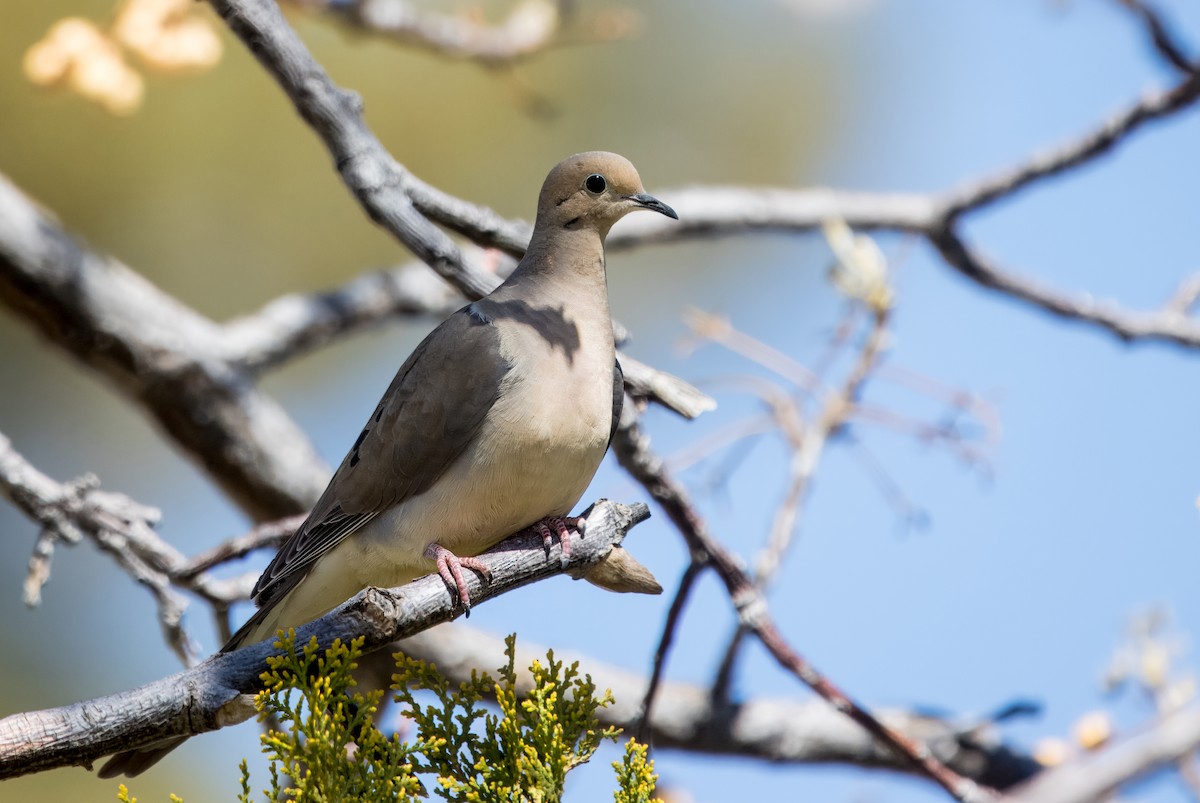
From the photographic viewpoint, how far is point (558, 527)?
2.44 m

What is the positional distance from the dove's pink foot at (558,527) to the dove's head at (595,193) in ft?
2.41

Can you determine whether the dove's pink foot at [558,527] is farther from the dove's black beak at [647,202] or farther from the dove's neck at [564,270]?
the dove's black beak at [647,202]

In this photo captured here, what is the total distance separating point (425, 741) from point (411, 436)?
89 centimetres

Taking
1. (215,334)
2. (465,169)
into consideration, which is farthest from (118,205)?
(215,334)

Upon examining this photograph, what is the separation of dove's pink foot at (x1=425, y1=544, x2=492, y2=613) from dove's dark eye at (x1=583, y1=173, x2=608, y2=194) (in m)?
0.91

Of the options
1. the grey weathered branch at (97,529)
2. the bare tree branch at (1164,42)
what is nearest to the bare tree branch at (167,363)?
the grey weathered branch at (97,529)

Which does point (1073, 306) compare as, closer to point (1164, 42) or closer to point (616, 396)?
point (1164, 42)

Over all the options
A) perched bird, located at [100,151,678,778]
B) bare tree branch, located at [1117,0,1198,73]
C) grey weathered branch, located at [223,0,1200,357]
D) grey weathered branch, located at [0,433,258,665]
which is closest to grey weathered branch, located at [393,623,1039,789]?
grey weathered branch, located at [0,433,258,665]

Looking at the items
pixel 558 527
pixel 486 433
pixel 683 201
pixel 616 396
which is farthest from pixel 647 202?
pixel 683 201

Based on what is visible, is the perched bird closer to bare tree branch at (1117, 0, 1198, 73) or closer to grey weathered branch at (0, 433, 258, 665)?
grey weathered branch at (0, 433, 258, 665)

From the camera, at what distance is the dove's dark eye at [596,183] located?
2859 mm

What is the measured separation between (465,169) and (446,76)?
2.03 ft

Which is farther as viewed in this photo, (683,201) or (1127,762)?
(683,201)

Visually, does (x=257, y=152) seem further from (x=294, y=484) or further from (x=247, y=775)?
(x=247, y=775)
